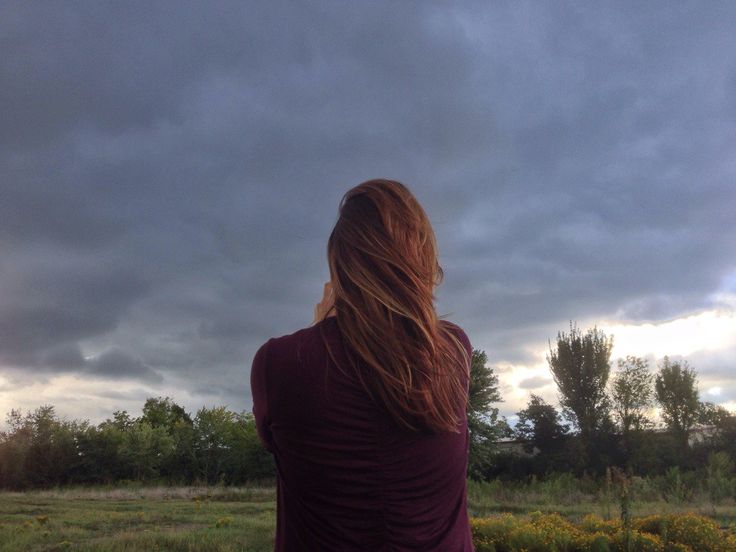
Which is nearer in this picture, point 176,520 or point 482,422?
point 176,520

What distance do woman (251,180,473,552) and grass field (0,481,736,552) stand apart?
24.8 feet

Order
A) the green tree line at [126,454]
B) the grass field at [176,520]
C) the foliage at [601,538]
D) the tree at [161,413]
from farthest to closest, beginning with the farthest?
1. the tree at [161,413]
2. the green tree line at [126,454]
3. the grass field at [176,520]
4. the foliage at [601,538]

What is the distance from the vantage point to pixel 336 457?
129 centimetres

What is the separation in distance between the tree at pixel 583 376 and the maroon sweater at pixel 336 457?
1315 inches

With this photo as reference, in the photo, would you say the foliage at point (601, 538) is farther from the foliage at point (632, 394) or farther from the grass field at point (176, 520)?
the foliage at point (632, 394)

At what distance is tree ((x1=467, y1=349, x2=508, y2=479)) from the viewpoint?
1080 inches

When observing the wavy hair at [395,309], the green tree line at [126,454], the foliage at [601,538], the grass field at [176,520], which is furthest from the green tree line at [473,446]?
the wavy hair at [395,309]

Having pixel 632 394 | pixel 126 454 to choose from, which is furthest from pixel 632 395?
pixel 126 454

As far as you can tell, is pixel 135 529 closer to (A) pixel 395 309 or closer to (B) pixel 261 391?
(B) pixel 261 391

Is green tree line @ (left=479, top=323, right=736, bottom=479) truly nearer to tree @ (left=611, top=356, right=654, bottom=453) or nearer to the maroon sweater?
tree @ (left=611, top=356, right=654, bottom=453)

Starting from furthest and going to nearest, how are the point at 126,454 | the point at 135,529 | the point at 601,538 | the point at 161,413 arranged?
the point at 161,413 < the point at 126,454 < the point at 135,529 < the point at 601,538

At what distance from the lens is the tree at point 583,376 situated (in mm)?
33812

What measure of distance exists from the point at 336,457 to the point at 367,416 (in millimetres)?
105

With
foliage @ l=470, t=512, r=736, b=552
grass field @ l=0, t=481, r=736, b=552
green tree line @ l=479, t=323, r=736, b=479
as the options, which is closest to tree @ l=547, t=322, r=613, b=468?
green tree line @ l=479, t=323, r=736, b=479
